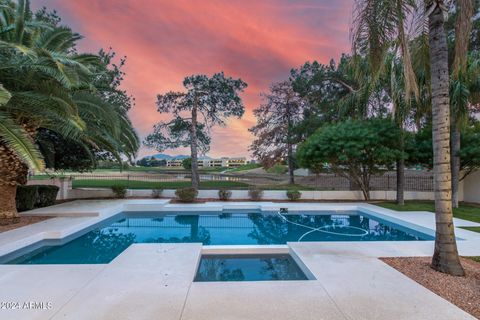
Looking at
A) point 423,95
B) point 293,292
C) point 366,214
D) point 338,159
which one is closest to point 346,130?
point 338,159

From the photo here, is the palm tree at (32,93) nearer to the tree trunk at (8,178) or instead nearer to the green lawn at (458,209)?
the tree trunk at (8,178)

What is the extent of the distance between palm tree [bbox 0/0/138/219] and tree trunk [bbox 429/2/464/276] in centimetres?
710

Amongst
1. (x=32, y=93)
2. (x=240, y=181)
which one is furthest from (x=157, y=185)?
(x=32, y=93)

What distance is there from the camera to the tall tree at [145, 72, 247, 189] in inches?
636

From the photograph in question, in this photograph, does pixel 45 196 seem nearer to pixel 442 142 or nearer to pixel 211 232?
pixel 211 232

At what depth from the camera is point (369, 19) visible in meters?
5.06

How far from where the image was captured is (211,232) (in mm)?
9445

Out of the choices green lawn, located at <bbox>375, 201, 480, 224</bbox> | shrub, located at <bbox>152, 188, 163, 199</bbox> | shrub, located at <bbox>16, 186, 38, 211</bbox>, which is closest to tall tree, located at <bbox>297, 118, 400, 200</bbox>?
green lawn, located at <bbox>375, 201, 480, 224</bbox>

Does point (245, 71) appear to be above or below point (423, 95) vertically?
above

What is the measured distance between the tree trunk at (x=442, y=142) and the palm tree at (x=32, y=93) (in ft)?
23.3

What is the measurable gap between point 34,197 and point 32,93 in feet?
19.7

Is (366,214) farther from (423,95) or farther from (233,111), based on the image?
(233,111)

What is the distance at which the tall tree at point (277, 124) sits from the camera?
21.5 meters

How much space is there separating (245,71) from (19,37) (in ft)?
35.4
